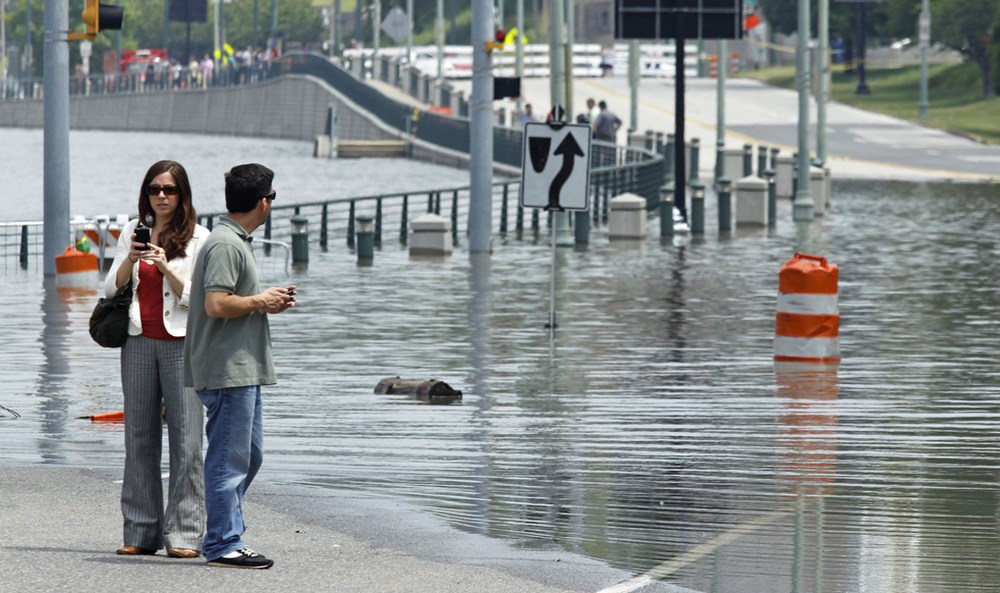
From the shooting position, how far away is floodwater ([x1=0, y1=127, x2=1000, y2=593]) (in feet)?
32.7

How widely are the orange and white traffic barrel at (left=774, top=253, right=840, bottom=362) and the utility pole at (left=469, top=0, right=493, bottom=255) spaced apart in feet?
44.0

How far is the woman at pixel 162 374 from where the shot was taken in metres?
9.12

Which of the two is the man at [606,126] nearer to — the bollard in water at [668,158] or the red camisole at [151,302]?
the bollard in water at [668,158]

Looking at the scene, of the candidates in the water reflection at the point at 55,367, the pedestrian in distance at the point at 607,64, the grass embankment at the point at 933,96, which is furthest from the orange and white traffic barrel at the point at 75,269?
the pedestrian in distance at the point at 607,64

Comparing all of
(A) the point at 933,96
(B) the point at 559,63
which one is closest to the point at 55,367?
(B) the point at 559,63

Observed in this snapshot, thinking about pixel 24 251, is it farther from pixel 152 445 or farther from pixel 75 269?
pixel 152 445

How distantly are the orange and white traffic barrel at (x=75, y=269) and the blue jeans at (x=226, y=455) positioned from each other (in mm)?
16404

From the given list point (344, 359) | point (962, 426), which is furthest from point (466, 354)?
point (962, 426)

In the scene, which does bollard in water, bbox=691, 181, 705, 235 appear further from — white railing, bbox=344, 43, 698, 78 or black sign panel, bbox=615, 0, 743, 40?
white railing, bbox=344, 43, 698, 78

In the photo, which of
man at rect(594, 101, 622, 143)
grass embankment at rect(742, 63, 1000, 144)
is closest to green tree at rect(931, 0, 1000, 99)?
grass embankment at rect(742, 63, 1000, 144)

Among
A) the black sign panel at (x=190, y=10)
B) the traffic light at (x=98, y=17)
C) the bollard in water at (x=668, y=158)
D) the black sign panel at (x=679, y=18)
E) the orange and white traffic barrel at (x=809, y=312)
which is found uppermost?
the black sign panel at (x=190, y=10)

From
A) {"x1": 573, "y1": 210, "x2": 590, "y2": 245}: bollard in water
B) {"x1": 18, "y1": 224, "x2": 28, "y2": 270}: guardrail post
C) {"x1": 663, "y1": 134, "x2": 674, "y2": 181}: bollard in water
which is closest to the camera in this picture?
{"x1": 18, "y1": 224, "x2": 28, "y2": 270}: guardrail post

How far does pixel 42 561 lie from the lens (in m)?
9.03

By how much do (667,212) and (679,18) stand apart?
380cm
